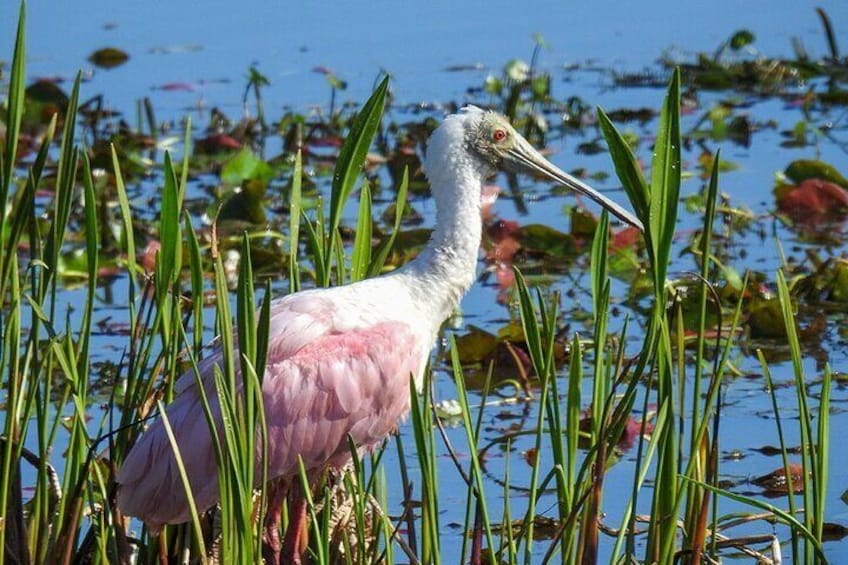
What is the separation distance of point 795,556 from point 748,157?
4621mm

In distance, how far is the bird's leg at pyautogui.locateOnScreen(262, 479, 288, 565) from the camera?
389 cm

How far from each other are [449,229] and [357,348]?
0.34 m

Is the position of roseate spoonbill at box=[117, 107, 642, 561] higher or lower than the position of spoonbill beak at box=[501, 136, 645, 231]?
lower

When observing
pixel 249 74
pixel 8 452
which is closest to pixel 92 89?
pixel 249 74

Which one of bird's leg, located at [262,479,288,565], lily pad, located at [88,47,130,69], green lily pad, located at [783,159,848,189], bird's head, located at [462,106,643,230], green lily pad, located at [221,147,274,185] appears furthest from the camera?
lily pad, located at [88,47,130,69]

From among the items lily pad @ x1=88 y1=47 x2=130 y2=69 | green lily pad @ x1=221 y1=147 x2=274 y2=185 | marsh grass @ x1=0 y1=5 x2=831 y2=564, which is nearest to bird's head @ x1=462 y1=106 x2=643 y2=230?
marsh grass @ x1=0 y1=5 x2=831 y2=564

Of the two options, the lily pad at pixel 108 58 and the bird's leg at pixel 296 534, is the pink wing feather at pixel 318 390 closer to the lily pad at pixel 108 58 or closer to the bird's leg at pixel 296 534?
the bird's leg at pixel 296 534

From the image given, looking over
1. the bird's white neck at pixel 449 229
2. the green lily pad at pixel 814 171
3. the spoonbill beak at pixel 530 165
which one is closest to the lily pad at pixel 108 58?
the green lily pad at pixel 814 171

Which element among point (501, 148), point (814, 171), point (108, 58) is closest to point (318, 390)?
point (501, 148)

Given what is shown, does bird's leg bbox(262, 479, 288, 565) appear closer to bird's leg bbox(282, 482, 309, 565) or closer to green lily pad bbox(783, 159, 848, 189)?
bird's leg bbox(282, 482, 309, 565)

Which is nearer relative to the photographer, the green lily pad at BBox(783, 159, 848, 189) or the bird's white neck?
the bird's white neck

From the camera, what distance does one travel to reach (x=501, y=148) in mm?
4160

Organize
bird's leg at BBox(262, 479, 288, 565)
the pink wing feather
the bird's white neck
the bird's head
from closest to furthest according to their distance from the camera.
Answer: the pink wing feather → bird's leg at BBox(262, 479, 288, 565) → the bird's white neck → the bird's head

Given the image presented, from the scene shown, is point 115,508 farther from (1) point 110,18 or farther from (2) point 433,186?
(1) point 110,18
